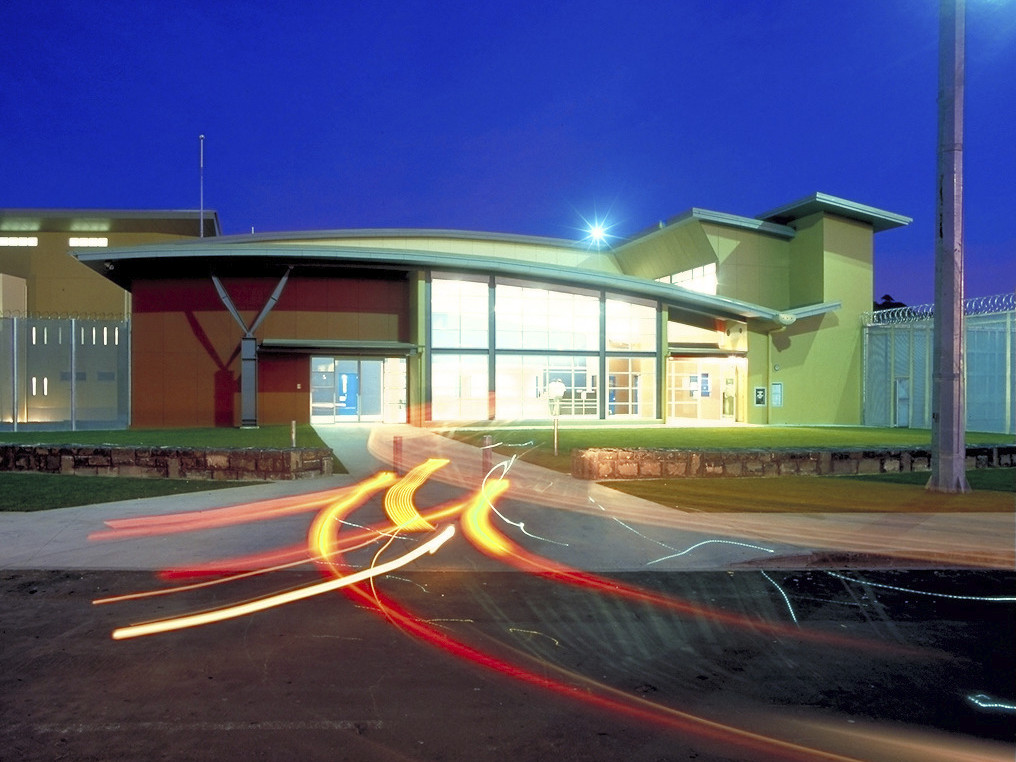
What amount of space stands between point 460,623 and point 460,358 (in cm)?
2635

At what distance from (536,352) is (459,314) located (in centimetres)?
386

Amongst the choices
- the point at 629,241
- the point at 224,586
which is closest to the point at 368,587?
the point at 224,586

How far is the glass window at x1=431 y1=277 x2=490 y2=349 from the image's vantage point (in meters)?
31.7

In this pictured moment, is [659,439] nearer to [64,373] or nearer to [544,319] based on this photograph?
[544,319]

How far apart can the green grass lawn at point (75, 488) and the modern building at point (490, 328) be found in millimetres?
14847

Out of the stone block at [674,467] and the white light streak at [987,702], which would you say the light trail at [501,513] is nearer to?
the stone block at [674,467]

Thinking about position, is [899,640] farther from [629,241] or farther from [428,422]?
[629,241]

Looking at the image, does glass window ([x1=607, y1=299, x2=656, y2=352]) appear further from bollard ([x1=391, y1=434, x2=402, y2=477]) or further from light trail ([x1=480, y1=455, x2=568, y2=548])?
bollard ([x1=391, y1=434, x2=402, y2=477])

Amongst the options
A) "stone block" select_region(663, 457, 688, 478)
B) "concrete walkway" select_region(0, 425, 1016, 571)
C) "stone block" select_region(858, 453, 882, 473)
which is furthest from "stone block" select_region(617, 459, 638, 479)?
"stone block" select_region(858, 453, 882, 473)

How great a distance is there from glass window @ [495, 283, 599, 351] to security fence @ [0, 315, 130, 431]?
15686mm

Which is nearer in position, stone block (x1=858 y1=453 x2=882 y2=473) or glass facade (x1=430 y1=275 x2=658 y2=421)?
stone block (x1=858 y1=453 x2=882 y2=473)

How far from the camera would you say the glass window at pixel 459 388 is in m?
31.7

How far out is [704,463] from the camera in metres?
14.7

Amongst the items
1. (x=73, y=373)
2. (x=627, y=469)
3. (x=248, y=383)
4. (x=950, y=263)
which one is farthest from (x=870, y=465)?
(x=73, y=373)
